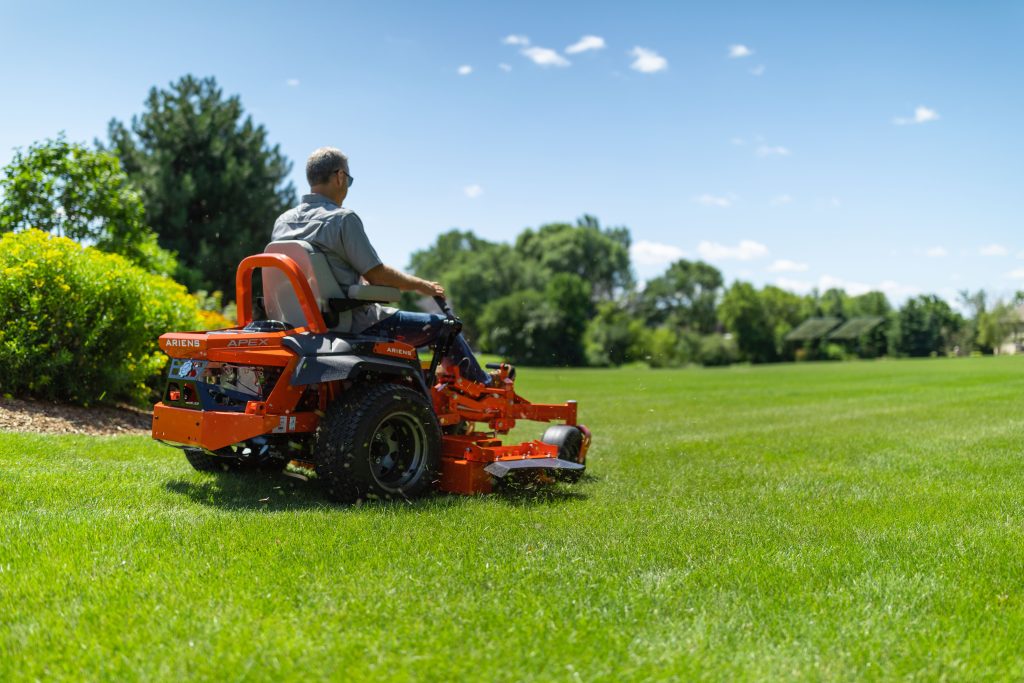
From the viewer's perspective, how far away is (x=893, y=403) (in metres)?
16.3

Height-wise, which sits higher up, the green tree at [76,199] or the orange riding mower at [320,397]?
the green tree at [76,199]

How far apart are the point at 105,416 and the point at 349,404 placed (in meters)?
5.02

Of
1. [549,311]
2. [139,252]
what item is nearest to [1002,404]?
[139,252]

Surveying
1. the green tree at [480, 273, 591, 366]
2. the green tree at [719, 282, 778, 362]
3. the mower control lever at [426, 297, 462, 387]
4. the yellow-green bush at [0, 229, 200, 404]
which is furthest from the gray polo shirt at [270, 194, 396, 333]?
the green tree at [719, 282, 778, 362]

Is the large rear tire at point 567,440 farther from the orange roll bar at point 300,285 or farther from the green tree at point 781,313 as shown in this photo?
the green tree at point 781,313

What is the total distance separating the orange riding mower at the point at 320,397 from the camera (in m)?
5.27

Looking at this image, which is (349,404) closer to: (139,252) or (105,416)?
(105,416)

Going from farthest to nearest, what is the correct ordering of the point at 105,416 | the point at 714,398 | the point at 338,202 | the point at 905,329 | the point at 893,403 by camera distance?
the point at 905,329 < the point at 714,398 < the point at 893,403 < the point at 105,416 < the point at 338,202

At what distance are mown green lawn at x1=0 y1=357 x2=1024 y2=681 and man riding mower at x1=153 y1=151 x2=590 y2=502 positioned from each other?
12.1 inches

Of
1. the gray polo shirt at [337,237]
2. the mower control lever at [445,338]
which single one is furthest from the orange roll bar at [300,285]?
the mower control lever at [445,338]

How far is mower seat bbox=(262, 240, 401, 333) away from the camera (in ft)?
18.0

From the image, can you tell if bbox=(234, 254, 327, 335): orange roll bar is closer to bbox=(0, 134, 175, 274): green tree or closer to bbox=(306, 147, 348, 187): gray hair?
bbox=(306, 147, 348, 187): gray hair

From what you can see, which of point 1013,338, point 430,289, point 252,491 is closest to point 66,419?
point 252,491

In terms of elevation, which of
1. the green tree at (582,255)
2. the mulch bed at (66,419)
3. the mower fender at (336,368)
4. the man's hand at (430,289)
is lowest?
the mulch bed at (66,419)
